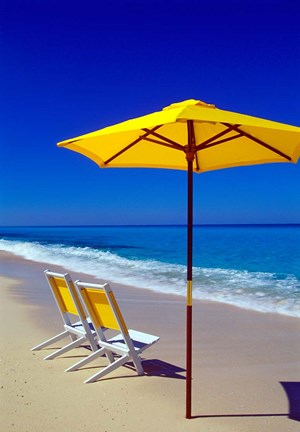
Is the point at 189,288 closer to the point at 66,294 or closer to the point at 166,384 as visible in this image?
the point at 166,384

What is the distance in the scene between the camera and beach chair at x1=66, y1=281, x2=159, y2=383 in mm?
4359

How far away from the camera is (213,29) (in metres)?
6.25

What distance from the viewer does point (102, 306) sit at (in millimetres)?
4535

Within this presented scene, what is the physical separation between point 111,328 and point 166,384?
0.69m

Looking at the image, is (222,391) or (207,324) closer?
(222,391)

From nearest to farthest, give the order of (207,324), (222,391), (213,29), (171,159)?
(222,391) < (171,159) < (213,29) < (207,324)

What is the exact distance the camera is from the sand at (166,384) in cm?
363

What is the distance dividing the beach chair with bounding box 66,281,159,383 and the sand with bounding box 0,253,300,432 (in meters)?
0.13

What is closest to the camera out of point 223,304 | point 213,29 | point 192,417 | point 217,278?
point 192,417

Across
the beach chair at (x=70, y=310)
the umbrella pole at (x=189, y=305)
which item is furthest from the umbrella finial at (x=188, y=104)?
the beach chair at (x=70, y=310)

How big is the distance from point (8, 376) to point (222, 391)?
1.91 metres

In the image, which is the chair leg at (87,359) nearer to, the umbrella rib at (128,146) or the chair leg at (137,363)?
the chair leg at (137,363)

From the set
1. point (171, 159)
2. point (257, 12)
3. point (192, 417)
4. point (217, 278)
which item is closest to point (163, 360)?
point (192, 417)

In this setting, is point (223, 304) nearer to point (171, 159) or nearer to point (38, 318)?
point (38, 318)
